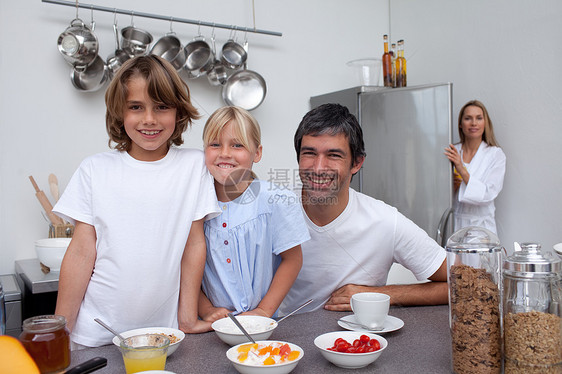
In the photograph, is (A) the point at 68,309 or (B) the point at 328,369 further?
A: (A) the point at 68,309

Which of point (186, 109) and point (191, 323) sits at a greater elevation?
point (186, 109)

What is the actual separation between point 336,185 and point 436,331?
55 cm

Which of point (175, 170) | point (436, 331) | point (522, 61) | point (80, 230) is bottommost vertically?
point (436, 331)

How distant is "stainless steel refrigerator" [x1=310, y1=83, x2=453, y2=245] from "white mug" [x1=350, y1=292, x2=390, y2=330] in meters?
1.84

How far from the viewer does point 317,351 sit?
0.96 metres

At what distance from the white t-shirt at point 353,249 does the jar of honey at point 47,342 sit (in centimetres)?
81

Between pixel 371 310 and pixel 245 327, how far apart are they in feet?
0.90

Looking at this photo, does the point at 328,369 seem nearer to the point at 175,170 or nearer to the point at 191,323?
the point at 191,323

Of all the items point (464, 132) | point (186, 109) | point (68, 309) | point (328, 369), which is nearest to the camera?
point (328, 369)

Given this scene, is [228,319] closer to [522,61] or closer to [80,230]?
[80,230]

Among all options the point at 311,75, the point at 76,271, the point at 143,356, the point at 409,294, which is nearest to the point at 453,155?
the point at 311,75

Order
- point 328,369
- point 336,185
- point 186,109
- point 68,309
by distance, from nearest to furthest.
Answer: point 328,369, point 68,309, point 186,109, point 336,185

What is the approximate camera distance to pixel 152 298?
1.23 metres

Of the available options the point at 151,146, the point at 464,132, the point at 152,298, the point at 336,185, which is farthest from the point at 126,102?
the point at 464,132
